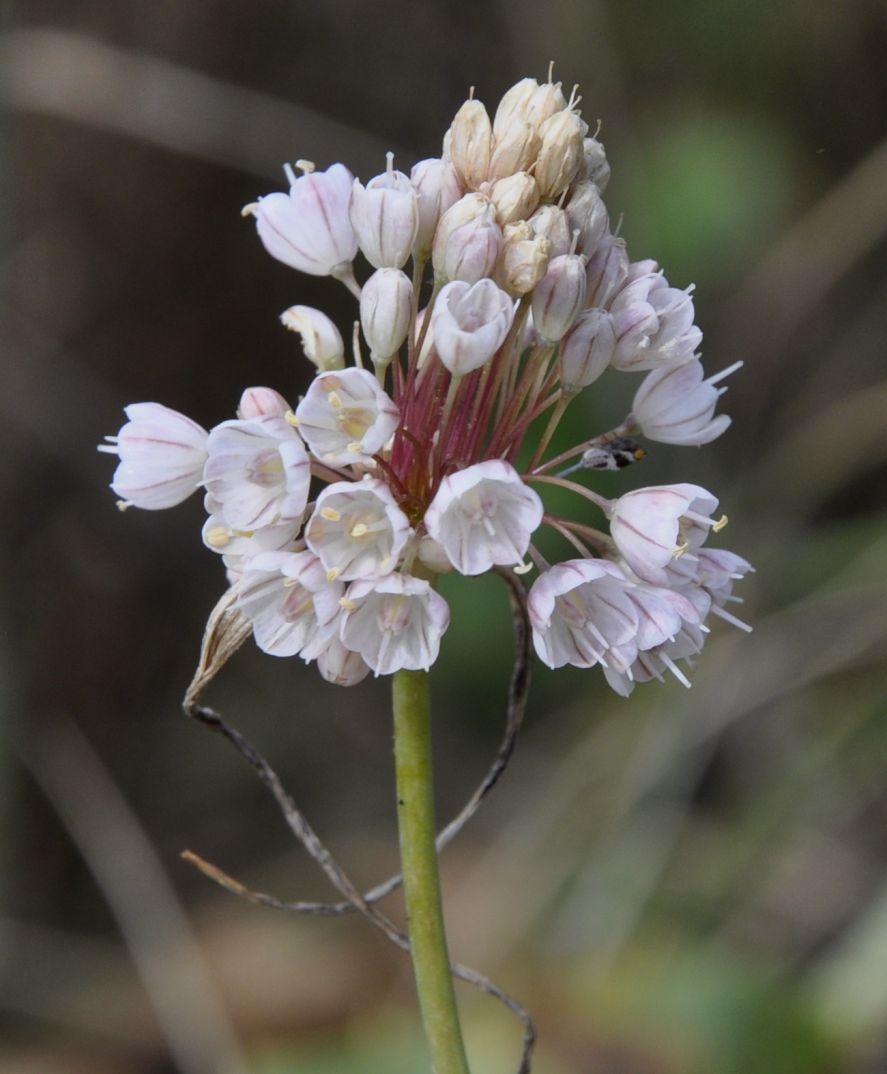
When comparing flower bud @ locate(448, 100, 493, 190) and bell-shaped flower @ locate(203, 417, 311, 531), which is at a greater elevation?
flower bud @ locate(448, 100, 493, 190)

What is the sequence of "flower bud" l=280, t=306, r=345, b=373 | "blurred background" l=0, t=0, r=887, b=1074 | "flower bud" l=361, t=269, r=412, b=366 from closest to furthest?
"flower bud" l=361, t=269, r=412, b=366
"flower bud" l=280, t=306, r=345, b=373
"blurred background" l=0, t=0, r=887, b=1074

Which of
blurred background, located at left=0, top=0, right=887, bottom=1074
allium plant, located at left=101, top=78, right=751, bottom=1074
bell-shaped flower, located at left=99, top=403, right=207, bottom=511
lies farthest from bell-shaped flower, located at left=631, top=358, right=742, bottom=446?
blurred background, located at left=0, top=0, right=887, bottom=1074

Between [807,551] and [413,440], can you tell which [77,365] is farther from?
[413,440]

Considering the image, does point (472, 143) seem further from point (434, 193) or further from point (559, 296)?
point (559, 296)

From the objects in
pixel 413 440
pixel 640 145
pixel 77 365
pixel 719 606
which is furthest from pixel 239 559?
pixel 77 365

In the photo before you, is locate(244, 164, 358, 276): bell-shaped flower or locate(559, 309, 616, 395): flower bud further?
locate(244, 164, 358, 276): bell-shaped flower

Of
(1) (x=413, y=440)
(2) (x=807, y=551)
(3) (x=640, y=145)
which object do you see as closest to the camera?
(1) (x=413, y=440)

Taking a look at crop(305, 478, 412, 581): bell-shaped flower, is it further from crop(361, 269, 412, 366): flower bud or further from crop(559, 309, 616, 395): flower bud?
crop(559, 309, 616, 395): flower bud

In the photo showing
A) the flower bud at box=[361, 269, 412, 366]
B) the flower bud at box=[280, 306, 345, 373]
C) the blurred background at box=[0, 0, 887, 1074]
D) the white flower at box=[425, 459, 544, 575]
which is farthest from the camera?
the blurred background at box=[0, 0, 887, 1074]
